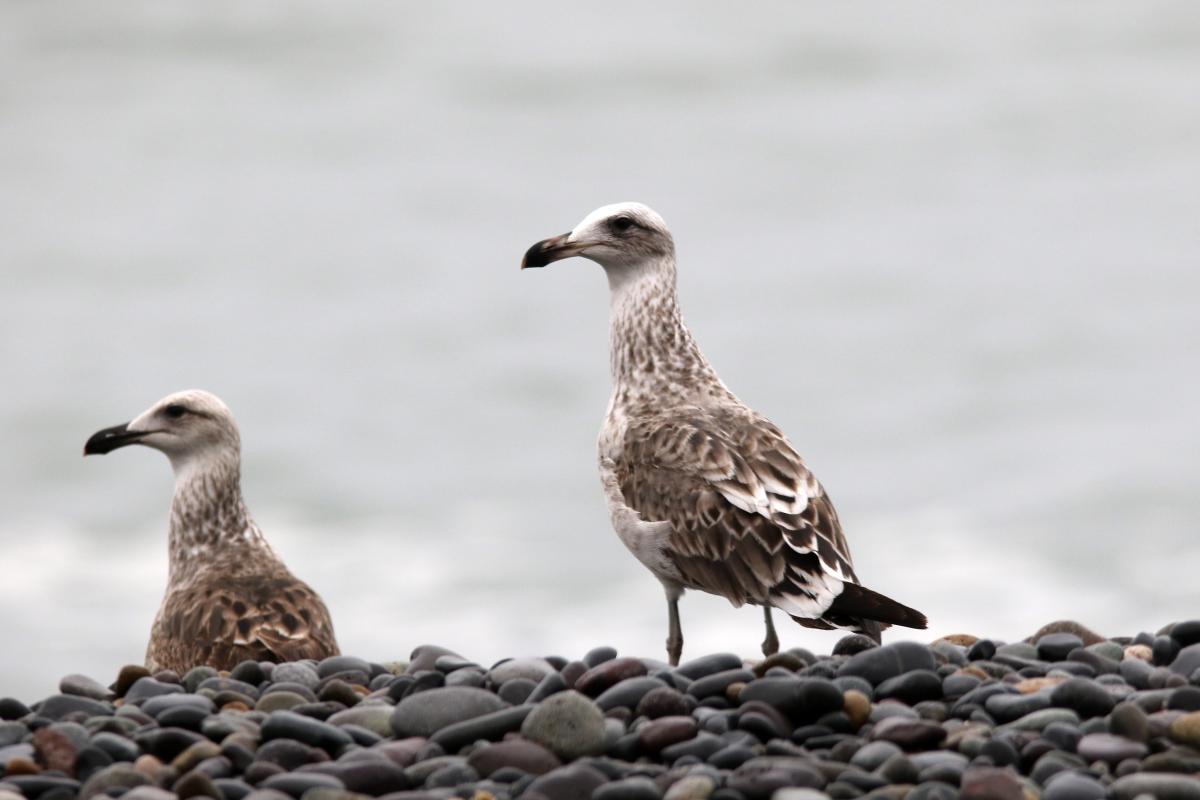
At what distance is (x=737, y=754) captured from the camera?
23.4ft

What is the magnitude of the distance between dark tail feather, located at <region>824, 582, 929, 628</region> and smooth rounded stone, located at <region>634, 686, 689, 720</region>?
197cm

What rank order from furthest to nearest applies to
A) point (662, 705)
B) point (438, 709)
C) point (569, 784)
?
point (438, 709)
point (662, 705)
point (569, 784)

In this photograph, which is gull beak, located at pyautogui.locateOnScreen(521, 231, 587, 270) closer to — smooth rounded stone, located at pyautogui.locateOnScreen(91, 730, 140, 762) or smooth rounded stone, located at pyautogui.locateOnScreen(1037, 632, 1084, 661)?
smooth rounded stone, located at pyautogui.locateOnScreen(1037, 632, 1084, 661)

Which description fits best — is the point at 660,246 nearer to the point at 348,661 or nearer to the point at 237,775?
the point at 348,661

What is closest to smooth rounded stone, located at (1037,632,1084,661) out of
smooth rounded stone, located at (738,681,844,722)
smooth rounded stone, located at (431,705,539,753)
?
smooth rounded stone, located at (738,681,844,722)

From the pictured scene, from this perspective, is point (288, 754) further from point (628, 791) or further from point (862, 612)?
point (862, 612)

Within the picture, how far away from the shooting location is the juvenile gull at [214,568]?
37.1 ft

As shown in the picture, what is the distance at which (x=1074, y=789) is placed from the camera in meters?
6.65

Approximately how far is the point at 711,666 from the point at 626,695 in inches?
28.0

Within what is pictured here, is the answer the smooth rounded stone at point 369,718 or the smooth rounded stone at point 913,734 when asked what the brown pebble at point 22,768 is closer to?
the smooth rounded stone at point 369,718

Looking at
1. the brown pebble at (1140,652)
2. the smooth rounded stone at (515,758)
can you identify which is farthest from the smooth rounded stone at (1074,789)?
the brown pebble at (1140,652)

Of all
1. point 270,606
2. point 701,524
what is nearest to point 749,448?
point 701,524

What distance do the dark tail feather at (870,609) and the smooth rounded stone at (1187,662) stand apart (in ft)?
4.01

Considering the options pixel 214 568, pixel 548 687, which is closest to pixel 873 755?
pixel 548 687
